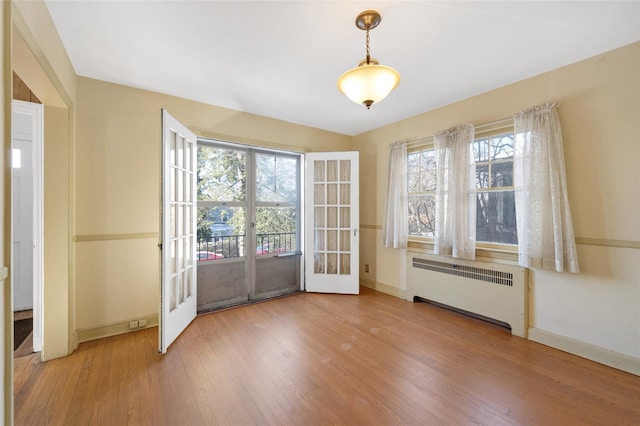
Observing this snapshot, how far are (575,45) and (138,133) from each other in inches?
156

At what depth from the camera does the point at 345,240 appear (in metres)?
3.99

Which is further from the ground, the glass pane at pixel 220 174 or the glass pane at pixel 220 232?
the glass pane at pixel 220 174

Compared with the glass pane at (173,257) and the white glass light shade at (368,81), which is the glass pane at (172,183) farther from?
the white glass light shade at (368,81)

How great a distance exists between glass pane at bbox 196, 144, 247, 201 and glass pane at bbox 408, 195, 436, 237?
2319 mm

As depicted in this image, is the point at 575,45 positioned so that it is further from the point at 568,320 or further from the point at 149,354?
the point at 149,354

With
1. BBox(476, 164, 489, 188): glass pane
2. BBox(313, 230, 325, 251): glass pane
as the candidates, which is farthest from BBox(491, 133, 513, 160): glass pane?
BBox(313, 230, 325, 251): glass pane

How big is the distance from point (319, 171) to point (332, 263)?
55.2 inches

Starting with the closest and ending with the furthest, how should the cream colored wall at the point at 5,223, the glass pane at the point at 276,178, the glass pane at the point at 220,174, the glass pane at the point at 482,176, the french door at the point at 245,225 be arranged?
the cream colored wall at the point at 5,223, the french door at the point at 245,225, the glass pane at the point at 482,176, the glass pane at the point at 220,174, the glass pane at the point at 276,178

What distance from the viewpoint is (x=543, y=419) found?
5.18 feet

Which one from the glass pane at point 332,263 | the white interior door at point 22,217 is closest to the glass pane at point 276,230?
the glass pane at point 332,263

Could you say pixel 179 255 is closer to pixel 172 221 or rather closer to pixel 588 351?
pixel 172 221

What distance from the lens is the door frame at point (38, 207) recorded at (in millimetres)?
2193

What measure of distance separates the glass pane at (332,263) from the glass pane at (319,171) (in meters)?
1.15

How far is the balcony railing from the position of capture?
11.0 ft
